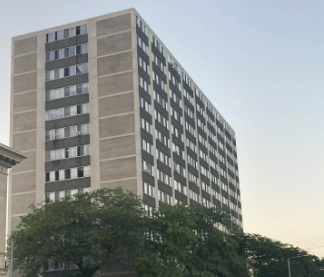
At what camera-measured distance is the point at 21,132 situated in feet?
282

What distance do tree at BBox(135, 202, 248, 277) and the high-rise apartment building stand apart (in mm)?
14351

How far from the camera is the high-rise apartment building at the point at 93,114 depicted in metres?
79.1

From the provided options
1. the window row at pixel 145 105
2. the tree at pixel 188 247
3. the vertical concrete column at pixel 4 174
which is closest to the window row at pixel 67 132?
the window row at pixel 145 105

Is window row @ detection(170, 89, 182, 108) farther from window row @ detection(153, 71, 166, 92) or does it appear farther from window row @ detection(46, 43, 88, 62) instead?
window row @ detection(46, 43, 88, 62)

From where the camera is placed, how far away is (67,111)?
83125 millimetres

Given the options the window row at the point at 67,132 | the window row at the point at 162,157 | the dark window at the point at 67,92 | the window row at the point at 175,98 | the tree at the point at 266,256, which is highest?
the window row at the point at 175,98

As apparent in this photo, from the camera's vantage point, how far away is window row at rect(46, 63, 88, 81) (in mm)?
84250

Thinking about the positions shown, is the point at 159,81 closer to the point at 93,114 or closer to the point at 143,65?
the point at 143,65

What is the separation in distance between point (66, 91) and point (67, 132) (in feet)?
20.3

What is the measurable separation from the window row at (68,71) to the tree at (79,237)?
2862 cm

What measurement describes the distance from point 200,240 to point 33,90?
123ft

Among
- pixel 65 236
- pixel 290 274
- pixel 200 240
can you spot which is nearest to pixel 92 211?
pixel 65 236

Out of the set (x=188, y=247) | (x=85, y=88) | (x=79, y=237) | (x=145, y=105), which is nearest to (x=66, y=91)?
(x=85, y=88)

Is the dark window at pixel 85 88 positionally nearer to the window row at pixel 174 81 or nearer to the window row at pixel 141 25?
the window row at pixel 141 25
